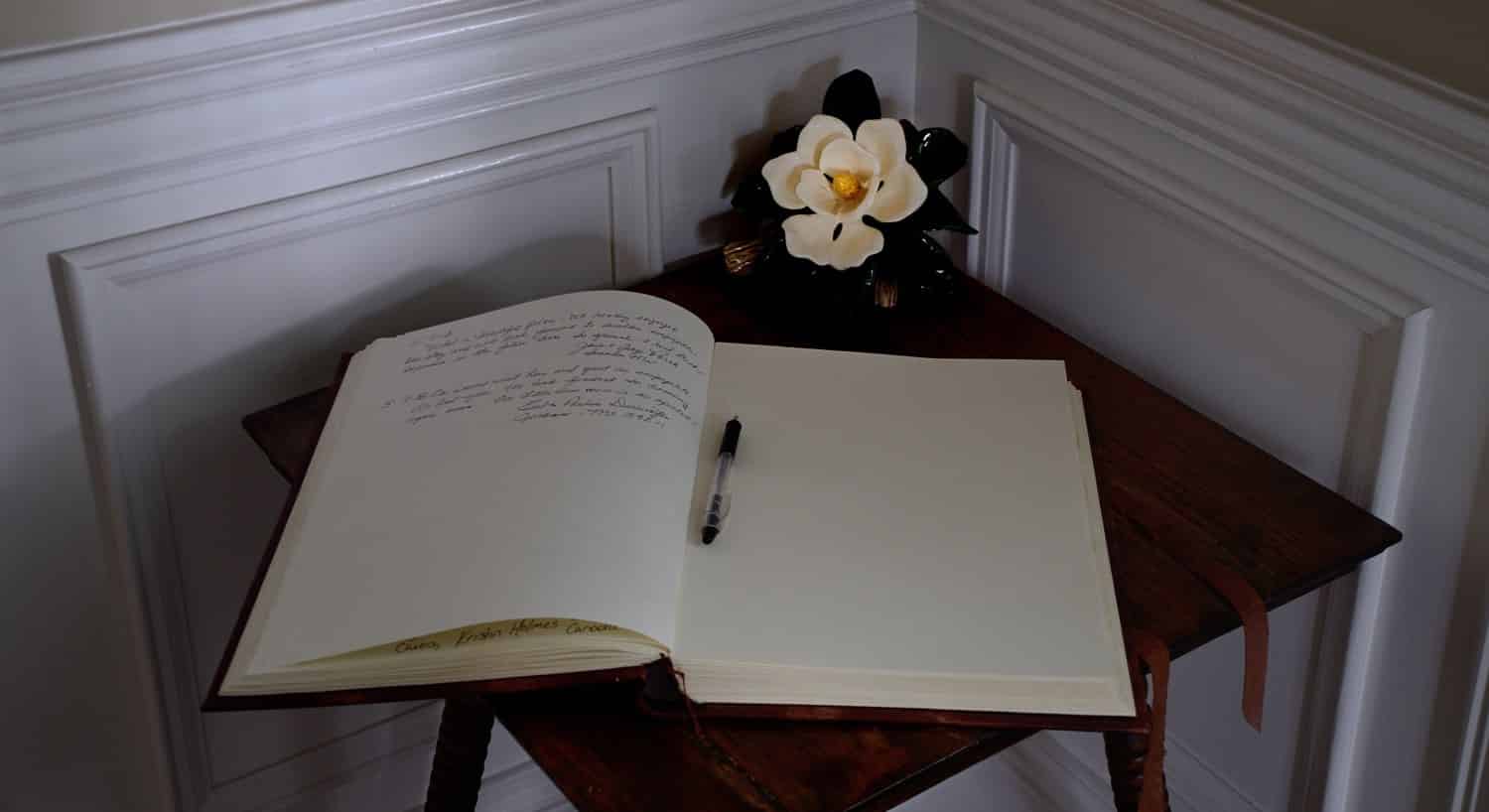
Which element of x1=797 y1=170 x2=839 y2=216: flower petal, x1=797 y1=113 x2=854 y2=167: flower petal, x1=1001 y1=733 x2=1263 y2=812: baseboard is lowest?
x1=1001 y1=733 x2=1263 y2=812: baseboard

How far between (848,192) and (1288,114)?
0.25m

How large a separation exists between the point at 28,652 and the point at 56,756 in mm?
82

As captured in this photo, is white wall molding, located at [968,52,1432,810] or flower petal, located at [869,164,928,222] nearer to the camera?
white wall molding, located at [968,52,1432,810]

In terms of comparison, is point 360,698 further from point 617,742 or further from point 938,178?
point 938,178

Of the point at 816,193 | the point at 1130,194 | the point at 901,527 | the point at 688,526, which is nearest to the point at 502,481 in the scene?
the point at 688,526

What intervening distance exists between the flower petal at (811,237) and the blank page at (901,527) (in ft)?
0.20

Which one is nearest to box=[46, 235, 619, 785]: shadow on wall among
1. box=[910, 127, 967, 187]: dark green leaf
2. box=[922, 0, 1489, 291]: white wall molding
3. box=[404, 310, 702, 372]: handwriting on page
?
box=[404, 310, 702, 372]: handwriting on page

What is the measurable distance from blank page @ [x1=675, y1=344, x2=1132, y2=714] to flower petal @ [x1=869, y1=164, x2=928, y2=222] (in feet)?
0.29

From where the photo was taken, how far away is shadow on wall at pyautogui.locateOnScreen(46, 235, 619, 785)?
0.93 m

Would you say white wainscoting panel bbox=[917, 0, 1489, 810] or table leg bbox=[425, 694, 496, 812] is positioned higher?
white wainscoting panel bbox=[917, 0, 1489, 810]

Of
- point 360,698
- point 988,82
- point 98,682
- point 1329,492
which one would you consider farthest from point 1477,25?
point 98,682

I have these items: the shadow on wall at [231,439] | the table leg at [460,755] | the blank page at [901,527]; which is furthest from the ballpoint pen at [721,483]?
the shadow on wall at [231,439]

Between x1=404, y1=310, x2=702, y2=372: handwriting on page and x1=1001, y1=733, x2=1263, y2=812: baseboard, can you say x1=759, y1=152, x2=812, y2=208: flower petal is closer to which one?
x1=404, y1=310, x2=702, y2=372: handwriting on page

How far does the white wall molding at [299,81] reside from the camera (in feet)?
2.67
